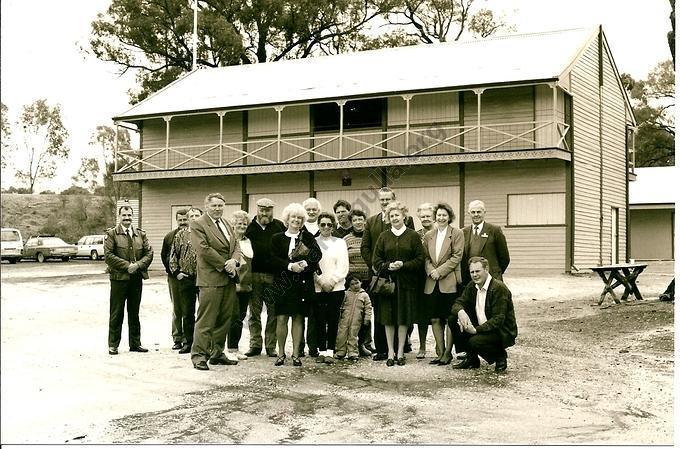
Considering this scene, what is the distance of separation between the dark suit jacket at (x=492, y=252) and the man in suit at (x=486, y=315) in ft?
1.74

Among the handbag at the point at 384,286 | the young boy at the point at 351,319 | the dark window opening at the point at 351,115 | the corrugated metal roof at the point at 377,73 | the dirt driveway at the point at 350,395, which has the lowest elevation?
the dirt driveway at the point at 350,395

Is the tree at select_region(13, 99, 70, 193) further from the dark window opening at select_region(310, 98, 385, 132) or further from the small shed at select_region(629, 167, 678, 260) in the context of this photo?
the small shed at select_region(629, 167, 678, 260)

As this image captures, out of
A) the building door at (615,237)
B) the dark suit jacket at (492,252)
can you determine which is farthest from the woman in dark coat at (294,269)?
the building door at (615,237)

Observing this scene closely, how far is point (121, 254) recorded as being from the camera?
923 centimetres

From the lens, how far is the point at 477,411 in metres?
6.21

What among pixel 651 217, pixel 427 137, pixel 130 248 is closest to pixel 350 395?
pixel 130 248

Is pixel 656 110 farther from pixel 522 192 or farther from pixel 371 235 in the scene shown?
pixel 522 192

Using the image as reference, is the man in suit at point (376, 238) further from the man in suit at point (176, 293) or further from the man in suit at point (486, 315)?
the man in suit at point (176, 293)

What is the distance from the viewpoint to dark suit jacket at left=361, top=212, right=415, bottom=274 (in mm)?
8586

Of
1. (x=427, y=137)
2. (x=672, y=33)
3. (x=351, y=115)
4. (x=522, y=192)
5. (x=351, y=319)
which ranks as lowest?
(x=351, y=319)

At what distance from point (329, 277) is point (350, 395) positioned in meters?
1.81

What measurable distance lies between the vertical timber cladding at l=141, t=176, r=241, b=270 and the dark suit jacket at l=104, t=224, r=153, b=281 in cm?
1523

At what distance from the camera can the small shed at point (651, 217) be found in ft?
78.7

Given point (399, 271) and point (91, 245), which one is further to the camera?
point (91, 245)
